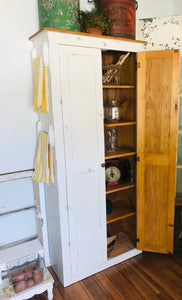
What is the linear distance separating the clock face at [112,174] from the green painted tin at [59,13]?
1.23 meters

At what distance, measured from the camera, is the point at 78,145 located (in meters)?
1.91

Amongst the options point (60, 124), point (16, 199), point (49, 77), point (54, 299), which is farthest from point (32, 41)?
point (54, 299)

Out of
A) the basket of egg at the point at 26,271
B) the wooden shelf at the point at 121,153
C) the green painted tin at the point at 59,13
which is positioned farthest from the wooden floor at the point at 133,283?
the green painted tin at the point at 59,13

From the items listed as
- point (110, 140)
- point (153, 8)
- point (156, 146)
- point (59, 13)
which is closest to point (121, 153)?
point (110, 140)

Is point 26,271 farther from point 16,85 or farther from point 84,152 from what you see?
point 16,85

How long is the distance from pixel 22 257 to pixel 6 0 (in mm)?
1929

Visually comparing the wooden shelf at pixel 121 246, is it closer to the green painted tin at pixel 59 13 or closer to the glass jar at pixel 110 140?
the glass jar at pixel 110 140

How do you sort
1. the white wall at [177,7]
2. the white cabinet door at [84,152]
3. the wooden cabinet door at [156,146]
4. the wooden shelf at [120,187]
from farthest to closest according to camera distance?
the white wall at [177,7] → the wooden shelf at [120,187] → the wooden cabinet door at [156,146] → the white cabinet door at [84,152]

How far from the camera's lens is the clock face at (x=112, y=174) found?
231 centimetres

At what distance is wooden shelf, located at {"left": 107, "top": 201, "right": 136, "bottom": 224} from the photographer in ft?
7.57

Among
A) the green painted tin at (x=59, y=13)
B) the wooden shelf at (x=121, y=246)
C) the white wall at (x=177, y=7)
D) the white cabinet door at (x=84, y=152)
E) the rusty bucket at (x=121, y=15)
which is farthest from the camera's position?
the white wall at (x=177, y=7)

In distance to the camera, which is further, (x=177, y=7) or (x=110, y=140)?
(x=177, y=7)

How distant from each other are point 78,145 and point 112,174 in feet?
1.88

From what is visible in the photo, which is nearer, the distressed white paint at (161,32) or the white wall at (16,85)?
the white wall at (16,85)
